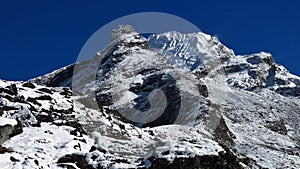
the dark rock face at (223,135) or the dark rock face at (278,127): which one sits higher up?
the dark rock face at (278,127)

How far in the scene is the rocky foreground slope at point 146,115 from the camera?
4278cm

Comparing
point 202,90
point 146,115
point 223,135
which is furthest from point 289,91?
point 223,135

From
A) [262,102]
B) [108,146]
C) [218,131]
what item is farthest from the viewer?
[262,102]

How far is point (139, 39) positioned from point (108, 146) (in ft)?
413

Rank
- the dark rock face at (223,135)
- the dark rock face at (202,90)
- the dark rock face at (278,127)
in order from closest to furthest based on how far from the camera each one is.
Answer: the dark rock face at (223,135) < the dark rock face at (278,127) < the dark rock face at (202,90)

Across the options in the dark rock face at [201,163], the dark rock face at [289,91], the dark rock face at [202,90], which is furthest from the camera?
the dark rock face at [289,91]

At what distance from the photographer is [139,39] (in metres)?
182

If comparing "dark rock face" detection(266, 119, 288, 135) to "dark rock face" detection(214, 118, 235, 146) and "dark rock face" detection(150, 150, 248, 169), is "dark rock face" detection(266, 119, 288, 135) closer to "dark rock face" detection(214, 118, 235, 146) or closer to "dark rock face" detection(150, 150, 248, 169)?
"dark rock face" detection(214, 118, 235, 146)

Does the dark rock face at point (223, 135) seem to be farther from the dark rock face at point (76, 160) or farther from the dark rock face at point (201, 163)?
the dark rock face at point (76, 160)

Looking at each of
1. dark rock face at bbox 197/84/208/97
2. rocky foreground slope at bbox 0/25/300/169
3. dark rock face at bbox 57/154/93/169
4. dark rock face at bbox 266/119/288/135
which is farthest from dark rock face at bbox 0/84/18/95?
dark rock face at bbox 266/119/288/135

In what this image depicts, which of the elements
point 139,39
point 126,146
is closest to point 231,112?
point 126,146

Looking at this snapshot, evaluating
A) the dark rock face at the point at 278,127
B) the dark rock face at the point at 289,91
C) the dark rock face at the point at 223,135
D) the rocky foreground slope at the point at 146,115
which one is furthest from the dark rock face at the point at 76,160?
the dark rock face at the point at 289,91

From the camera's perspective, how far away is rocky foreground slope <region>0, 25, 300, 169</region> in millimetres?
42781

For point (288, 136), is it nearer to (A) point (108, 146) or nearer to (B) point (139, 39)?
(A) point (108, 146)
